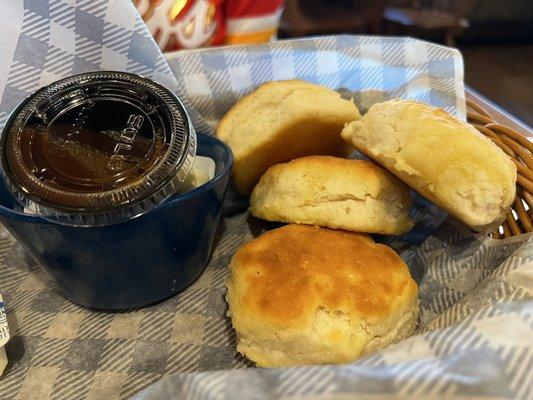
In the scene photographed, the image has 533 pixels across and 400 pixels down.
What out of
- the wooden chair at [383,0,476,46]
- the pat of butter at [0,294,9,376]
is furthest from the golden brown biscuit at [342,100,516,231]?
the wooden chair at [383,0,476,46]

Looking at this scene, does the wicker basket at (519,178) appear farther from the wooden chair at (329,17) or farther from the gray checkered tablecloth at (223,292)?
the wooden chair at (329,17)

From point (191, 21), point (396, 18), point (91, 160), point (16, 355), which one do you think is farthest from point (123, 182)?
point (396, 18)

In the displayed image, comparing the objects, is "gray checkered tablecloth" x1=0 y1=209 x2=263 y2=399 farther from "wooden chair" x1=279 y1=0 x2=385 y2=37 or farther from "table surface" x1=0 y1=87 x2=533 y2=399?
Answer: "wooden chair" x1=279 y1=0 x2=385 y2=37

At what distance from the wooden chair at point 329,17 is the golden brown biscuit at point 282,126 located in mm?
2291

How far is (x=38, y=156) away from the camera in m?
0.68

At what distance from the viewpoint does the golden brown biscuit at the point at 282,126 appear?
83 cm

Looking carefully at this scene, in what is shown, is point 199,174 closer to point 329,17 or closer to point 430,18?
point 329,17

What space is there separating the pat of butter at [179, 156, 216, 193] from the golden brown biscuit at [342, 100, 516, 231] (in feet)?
0.92

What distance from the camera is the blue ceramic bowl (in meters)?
0.68

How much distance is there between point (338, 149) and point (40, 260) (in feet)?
1.75

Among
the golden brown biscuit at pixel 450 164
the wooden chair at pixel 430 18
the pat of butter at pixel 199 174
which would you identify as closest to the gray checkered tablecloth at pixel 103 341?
the pat of butter at pixel 199 174

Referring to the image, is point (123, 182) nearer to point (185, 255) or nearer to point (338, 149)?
point (185, 255)

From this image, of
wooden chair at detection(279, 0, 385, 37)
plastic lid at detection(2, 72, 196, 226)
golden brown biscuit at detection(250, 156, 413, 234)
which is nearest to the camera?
plastic lid at detection(2, 72, 196, 226)

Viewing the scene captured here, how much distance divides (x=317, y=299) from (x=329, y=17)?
9.46ft
